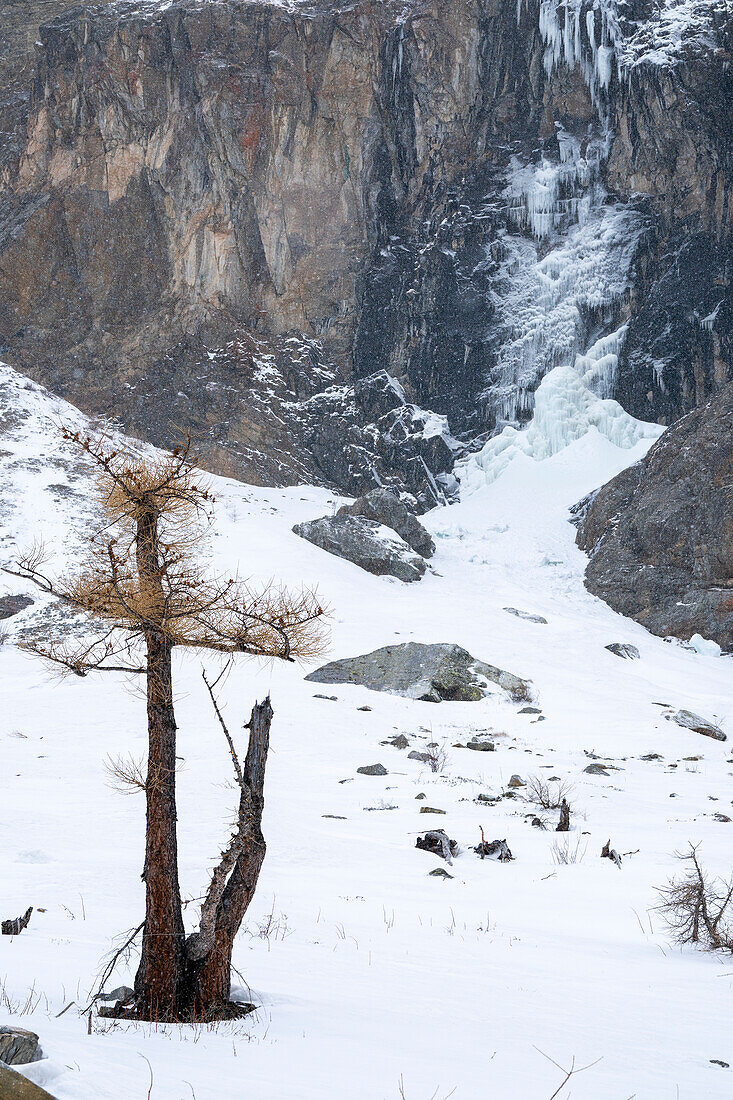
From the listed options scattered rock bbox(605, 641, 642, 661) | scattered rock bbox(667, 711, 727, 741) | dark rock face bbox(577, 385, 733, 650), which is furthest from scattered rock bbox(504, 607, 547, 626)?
scattered rock bbox(667, 711, 727, 741)

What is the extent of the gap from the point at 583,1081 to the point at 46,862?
5.26 meters

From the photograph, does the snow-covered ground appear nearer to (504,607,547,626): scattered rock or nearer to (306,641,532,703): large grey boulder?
(306,641,532,703): large grey boulder

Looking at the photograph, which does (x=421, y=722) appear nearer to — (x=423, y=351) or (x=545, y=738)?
(x=545, y=738)

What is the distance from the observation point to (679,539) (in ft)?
104

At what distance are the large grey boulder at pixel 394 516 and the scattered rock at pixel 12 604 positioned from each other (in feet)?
45.7

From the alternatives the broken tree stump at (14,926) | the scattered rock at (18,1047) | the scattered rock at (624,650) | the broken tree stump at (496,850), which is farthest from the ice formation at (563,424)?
the scattered rock at (18,1047)

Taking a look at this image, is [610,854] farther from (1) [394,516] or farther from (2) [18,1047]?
(1) [394,516]

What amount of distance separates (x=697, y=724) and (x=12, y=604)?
16.1m

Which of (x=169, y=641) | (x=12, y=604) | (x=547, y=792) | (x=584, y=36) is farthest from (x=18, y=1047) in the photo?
(x=584, y=36)

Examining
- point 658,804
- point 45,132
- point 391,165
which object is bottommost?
point 658,804

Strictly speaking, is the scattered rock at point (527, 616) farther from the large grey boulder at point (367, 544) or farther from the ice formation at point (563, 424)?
the ice formation at point (563, 424)

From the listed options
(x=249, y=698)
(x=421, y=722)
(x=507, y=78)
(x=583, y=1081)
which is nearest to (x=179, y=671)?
(x=249, y=698)

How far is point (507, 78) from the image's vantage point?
51.7 metres

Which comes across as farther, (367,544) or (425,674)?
(367,544)
